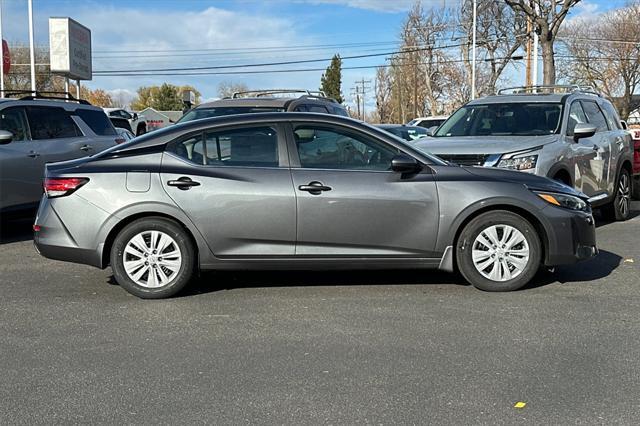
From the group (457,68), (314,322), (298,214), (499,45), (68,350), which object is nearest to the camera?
(68,350)

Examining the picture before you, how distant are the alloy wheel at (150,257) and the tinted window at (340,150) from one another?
1.38 meters

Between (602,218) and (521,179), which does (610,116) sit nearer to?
(602,218)

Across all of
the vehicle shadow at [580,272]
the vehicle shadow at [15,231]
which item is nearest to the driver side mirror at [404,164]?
the vehicle shadow at [580,272]

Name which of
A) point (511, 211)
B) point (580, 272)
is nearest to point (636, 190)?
point (580, 272)

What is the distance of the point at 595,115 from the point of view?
33.6 ft

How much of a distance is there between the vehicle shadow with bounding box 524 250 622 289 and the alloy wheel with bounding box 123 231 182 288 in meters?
3.22

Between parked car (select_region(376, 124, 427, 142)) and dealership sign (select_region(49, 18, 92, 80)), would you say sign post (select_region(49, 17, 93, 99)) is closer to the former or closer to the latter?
dealership sign (select_region(49, 18, 92, 80))

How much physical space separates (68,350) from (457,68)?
2404 inches

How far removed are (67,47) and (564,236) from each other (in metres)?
31.6

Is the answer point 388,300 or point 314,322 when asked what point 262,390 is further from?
point 388,300

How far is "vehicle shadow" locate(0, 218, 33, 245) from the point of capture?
364 inches

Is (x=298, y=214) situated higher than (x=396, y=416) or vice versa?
(x=298, y=214)

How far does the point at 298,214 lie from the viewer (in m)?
5.88

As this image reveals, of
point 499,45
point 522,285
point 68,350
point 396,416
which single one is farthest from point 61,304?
point 499,45
